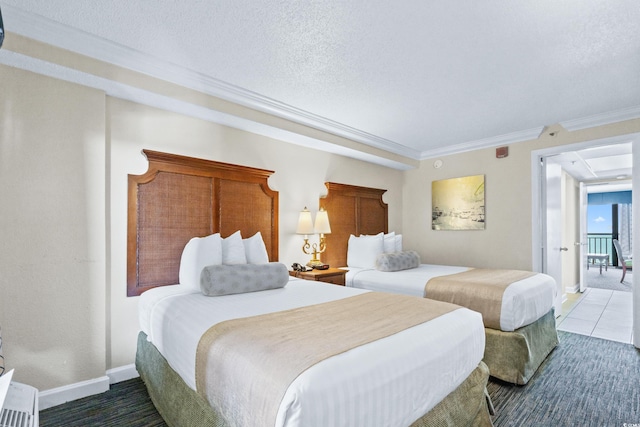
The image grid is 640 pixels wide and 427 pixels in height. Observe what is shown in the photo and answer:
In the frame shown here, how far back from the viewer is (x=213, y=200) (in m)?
3.19

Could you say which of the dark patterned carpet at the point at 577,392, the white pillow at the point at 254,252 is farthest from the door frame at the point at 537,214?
the white pillow at the point at 254,252

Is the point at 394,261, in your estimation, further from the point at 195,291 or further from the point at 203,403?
the point at 203,403

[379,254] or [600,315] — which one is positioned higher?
[379,254]

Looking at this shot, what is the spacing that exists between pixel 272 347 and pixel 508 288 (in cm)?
225

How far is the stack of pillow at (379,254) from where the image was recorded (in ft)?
12.5

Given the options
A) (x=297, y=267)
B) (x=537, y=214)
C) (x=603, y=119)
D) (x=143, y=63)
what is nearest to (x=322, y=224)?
(x=297, y=267)

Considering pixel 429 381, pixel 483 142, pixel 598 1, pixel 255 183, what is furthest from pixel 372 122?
pixel 429 381

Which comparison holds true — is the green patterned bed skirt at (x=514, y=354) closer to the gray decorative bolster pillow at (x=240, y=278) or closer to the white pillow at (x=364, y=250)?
the white pillow at (x=364, y=250)

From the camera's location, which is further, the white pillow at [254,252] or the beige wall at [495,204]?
the beige wall at [495,204]

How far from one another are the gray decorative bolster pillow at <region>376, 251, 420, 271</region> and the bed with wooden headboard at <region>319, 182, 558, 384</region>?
0.29 feet

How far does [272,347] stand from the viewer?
1352mm

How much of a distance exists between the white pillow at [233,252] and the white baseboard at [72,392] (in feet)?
4.00

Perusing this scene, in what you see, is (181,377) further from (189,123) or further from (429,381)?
(189,123)

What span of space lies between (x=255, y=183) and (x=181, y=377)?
2.14 metres
